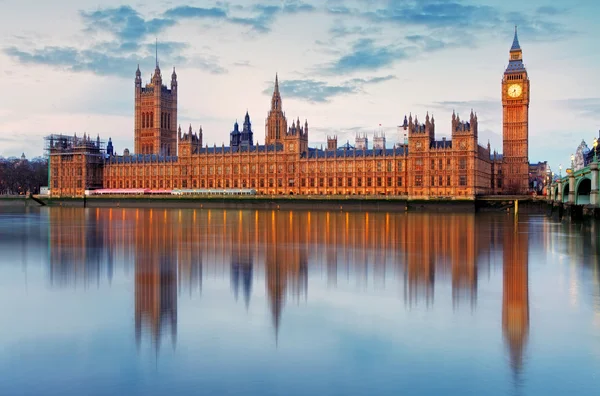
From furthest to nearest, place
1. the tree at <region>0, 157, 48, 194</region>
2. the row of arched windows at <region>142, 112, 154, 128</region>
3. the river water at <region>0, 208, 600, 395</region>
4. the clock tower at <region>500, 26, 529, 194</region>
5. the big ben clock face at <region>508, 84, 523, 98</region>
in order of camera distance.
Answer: the row of arched windows at <region>142, 112, 154, 128</region>
the tree at <region>0, 157, 48, 194</region>
the big ben clock face at <region>508, 84, 523, 98</region>
the clock tower at <region>500, 26, 529, 194</region>
the river water at <region>0, 208, 600, 395</region>

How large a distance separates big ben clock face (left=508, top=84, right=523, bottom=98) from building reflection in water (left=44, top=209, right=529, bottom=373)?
79513mm

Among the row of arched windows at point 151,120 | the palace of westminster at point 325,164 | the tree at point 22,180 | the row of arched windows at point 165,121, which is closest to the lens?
the palace of westminster at point 325,164

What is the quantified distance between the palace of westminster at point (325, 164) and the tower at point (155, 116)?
2102 cm

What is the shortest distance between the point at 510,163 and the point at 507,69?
17.2 metres

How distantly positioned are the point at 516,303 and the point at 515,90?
104 metres

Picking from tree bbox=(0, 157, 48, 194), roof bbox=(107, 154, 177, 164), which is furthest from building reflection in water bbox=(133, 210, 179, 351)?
tree bbox=(0, 157, 48, 194)

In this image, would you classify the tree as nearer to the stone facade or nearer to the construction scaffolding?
the construction scaffolding

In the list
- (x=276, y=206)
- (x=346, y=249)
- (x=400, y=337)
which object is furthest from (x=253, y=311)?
(x=276, y=206)

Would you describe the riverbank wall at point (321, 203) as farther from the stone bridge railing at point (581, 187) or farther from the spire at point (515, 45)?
the spire at point (515, 45)

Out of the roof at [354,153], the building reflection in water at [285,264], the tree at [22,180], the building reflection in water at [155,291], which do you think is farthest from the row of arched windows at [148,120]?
the building reflection in water at [155,291]

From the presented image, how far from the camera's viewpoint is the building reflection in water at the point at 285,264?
682 inches

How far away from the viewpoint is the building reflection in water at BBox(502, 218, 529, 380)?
13.1m

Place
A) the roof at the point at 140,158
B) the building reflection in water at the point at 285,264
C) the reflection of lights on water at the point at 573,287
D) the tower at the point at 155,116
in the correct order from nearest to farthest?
the building reflection in water at the point at 285,264 → the reflection of lights on water at the point at 573,287 → the roof at the point at 140,158 → the tower at the point at 155,116

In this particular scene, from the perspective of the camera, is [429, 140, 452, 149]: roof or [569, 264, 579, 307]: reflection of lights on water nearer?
[569, 264, 579, 307]: reflection of lights on water
